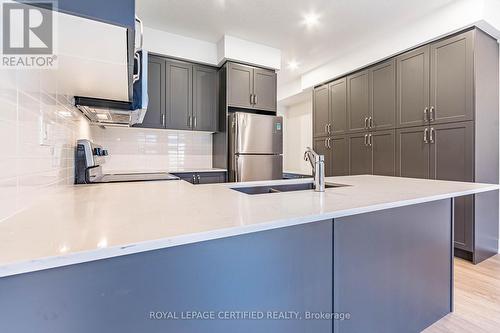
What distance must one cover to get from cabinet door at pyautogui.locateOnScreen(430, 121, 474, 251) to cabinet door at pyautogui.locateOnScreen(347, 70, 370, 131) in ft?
3.16

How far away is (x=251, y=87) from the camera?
11.4 ft

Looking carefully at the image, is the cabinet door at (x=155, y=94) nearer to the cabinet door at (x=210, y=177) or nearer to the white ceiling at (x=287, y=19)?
the white ceiling at (x=287, y=19)

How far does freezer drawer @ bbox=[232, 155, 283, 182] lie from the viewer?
3.27m

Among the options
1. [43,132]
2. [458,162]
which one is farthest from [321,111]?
[43,132]

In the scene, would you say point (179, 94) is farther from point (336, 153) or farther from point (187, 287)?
point (187, 287)

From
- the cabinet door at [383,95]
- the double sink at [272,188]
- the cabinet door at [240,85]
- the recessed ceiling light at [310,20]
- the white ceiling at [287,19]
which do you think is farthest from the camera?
the cabinet door at [240,85]

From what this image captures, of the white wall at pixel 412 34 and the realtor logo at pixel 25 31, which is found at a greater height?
the white wall at pixel 412 34

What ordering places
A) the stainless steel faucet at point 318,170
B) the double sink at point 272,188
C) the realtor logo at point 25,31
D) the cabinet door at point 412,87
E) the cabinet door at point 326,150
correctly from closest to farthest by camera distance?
1. the realtor logo at point 25,31
2. the stainless steel faucet at point 318,170
3. the double sink at point 272,188
4. the cabinet door at point 412,87
5. the cabinet door at point 326,150

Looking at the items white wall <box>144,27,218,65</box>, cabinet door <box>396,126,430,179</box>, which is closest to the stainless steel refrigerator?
white wall <box>144,27,218,65</box>

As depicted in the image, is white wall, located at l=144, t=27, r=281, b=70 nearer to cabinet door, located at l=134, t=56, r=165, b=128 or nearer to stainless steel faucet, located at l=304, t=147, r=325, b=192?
cabinet door, located at l=134, t=56, r=165, b=128

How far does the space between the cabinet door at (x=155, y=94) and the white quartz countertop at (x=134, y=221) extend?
7.11 feet

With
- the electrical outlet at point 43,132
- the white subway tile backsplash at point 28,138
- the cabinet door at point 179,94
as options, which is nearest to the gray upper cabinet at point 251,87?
the cabinet door at point 179,94

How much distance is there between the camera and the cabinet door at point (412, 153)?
9.29ft

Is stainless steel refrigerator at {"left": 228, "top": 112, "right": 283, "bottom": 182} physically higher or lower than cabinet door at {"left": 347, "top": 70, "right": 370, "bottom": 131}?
lower
